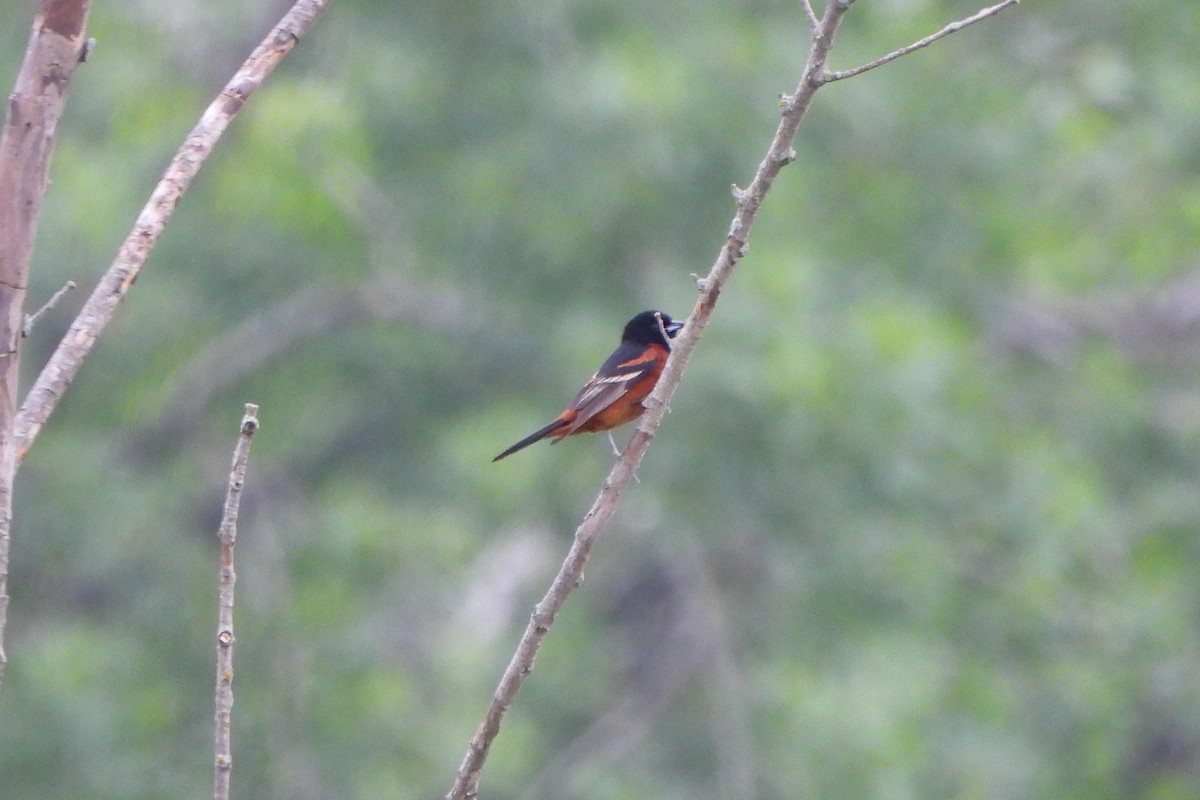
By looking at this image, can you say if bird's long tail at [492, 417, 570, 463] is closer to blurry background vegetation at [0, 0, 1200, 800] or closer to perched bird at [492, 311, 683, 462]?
perched bird at [492, 311, 683, 462]

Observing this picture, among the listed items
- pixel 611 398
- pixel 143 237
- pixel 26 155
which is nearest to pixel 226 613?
pixel 143 237

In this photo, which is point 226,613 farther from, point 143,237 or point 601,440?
point 601,440

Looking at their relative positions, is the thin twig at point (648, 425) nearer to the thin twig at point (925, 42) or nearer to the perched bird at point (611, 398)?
the thin twig at point (925, 42)

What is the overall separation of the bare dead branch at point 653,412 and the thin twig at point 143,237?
2.72 ft

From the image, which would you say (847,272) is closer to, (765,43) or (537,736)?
(765,43)

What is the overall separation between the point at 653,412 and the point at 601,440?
6340 mm

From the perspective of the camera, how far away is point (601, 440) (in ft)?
31.0

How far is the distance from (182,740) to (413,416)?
2379 mm

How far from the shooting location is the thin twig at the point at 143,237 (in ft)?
8.44

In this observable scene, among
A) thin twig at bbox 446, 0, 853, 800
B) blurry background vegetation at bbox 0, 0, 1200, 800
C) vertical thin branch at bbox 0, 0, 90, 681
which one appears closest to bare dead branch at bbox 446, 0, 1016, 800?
thin twig at bbox 446, 0, 853, 800

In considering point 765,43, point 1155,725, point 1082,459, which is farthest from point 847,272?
point 1155,725

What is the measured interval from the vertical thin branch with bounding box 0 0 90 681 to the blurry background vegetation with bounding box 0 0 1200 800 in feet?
18.7

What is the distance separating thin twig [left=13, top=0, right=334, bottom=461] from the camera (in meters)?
2.57

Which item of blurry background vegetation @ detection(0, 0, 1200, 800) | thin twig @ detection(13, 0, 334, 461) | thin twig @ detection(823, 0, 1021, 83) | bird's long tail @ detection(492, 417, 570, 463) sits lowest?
thin twig @ detection(13, 0, 334, 461)
